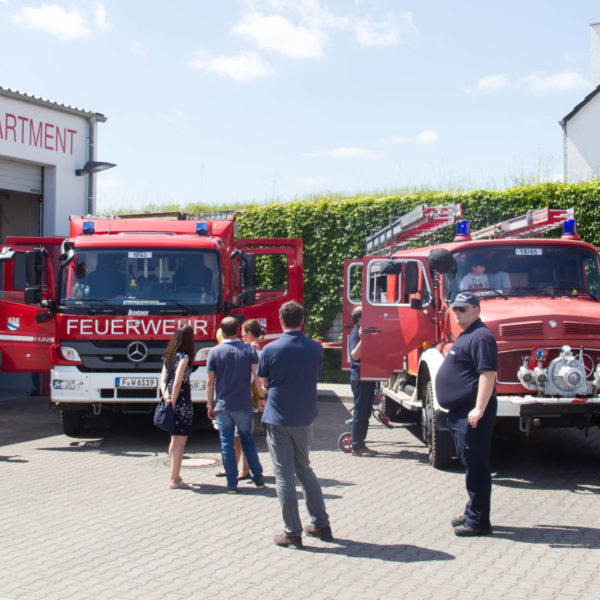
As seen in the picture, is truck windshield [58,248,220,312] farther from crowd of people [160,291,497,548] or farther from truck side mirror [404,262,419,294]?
crowd of people [160,291,497,548]

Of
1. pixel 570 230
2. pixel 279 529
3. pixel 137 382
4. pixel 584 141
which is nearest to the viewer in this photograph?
pixel 279 529

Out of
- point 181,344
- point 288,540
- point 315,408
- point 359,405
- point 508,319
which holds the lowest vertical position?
point 288,540

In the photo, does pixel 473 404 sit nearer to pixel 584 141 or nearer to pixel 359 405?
pixel 359 405

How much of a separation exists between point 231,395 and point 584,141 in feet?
77.7

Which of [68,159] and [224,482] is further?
[68,159]

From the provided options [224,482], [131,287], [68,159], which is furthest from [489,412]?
[68,159]

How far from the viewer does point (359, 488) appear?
26.3 feet

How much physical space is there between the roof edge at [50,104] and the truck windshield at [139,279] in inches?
266

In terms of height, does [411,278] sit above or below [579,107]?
below

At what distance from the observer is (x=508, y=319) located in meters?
8.27

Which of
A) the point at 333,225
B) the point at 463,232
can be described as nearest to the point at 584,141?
A: the point at 333,225

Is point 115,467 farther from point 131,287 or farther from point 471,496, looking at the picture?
point 471,496

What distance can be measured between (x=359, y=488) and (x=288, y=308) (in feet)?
8.61

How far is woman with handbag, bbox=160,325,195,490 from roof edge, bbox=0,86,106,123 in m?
9.82
